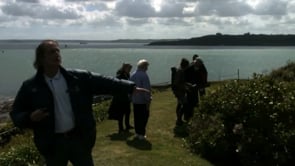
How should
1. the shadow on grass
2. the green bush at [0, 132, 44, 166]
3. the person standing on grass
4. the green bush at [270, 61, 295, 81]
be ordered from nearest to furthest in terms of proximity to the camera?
the green bush at [0, 132, 44, 166], the person standing on grass, the shadow on grass, the green bush at [270, 61, 295, 81]

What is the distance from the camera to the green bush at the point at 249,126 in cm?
938

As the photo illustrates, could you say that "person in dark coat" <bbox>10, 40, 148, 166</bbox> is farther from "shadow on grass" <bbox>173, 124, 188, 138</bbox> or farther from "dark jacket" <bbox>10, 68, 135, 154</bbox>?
"shadow on grass" <bbox>173, 124, 188, 138</bbox>

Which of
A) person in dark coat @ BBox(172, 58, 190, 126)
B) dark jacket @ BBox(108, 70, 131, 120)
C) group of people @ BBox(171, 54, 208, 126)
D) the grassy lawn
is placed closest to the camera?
the grassy lawn

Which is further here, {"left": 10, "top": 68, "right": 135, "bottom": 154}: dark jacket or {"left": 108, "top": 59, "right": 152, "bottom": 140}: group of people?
{"left": 108, "top": 59, "right": 152, "bottom": 140}: group of people

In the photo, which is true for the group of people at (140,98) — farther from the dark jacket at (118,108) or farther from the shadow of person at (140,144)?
the dark jacket at (118,108)

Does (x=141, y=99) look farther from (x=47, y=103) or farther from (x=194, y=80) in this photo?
(x=47, y=103)

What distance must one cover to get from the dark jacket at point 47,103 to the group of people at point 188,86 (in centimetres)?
808

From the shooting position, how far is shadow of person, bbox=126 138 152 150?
10.9 meters

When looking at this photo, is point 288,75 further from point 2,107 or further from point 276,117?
point 2,107

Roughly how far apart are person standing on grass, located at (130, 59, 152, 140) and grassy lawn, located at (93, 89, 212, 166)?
30cm

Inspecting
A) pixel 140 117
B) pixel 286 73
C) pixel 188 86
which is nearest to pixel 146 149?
pixel 140 117

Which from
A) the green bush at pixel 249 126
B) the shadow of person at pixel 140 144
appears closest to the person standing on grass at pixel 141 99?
the shadow of person at pixel 140 144

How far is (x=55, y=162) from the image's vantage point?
17.4 feet

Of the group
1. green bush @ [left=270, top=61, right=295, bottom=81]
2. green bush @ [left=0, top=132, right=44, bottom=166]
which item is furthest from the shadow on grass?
green bush @ [left=270, top=61, right=295, bottom=81]
